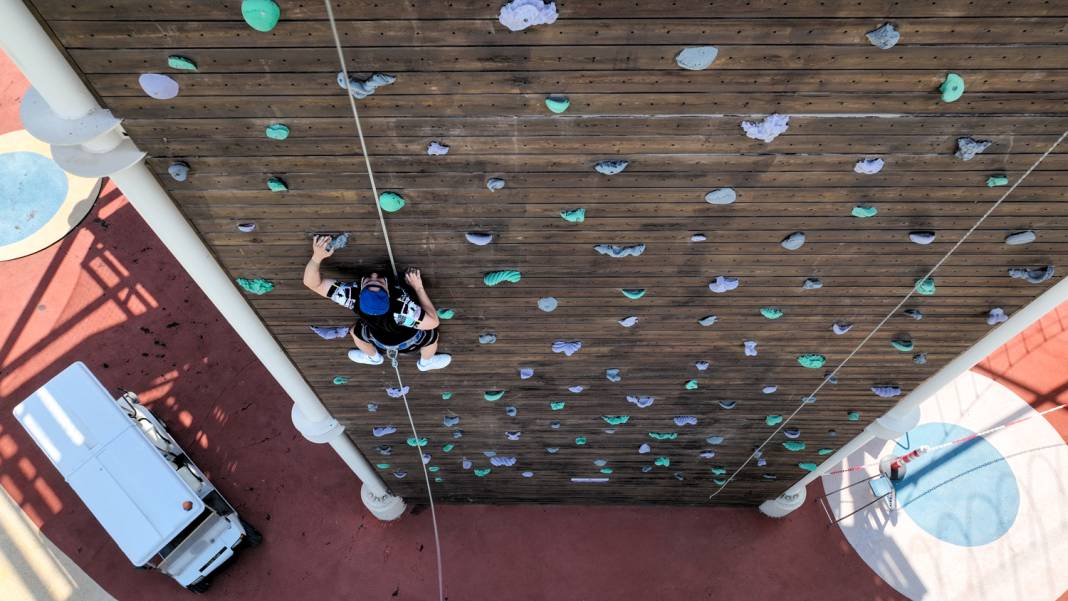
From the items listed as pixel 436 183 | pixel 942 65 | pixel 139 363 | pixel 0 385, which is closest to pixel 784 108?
pixel 942 65

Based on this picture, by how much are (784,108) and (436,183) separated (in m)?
1.94

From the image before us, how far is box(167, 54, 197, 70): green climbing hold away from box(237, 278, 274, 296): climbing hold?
68.3 inches

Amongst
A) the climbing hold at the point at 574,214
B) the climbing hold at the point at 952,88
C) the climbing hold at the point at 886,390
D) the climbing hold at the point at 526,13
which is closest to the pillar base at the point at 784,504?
the climbing hold at the point at 886,390

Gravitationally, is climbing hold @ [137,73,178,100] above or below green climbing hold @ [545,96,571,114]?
below

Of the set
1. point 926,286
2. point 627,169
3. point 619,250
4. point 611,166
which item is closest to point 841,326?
point 926,286

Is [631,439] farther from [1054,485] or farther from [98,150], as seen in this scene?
[1054,485]

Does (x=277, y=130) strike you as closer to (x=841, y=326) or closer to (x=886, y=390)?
(x=841, y=326)

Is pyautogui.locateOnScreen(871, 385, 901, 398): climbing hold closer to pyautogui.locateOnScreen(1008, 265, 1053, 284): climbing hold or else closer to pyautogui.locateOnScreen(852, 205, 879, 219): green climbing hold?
pyautogui.locateOnScreen(1008, 265, 1053, 284): climbing hold

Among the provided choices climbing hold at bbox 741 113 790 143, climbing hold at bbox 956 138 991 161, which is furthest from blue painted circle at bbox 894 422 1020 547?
climbing hold at bbox 741 113 790 143

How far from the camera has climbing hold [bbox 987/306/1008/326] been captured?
4.81 meters

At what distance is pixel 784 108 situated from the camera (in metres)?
3.25

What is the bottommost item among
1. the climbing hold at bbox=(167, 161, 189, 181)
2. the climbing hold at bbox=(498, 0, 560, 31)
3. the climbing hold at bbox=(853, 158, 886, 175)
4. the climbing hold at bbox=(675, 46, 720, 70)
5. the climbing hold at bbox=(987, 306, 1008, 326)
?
the climbing hold at bbox=(167, 161, 189, 181)

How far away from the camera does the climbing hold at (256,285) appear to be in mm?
4449

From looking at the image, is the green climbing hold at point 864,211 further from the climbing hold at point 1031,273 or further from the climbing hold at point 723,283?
the climbing hold at point 1031,273
